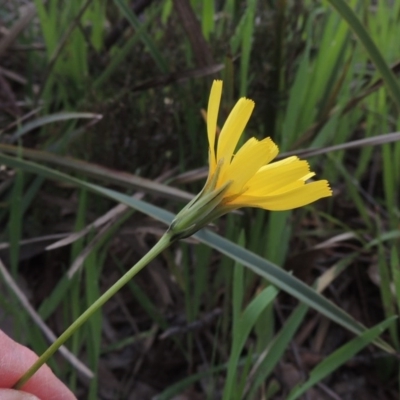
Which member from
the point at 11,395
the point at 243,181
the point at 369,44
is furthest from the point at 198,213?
the point at 369,44

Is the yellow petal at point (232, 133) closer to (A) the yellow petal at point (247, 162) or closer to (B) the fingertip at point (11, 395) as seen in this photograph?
(A) the yellow petal at point (247, 162)

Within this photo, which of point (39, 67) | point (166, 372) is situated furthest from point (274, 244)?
point (39, 67)

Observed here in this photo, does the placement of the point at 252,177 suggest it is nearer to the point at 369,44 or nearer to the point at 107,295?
the point at 107,295

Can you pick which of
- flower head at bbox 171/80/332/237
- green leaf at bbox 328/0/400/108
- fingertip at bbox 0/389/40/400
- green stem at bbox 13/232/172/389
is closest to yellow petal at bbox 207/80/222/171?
flower head at bbox 171/80/332/237

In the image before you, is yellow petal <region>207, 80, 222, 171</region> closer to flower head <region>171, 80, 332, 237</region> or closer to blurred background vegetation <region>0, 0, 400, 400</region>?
flower head <region>171, 80, 332, 237</region>

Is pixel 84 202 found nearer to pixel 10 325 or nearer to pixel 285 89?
pixel 10 325
